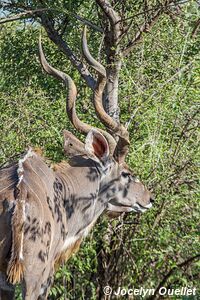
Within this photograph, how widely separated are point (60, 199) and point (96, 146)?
0.45 m

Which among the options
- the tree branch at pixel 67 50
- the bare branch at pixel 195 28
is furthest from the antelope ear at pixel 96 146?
the bare branch at pixel 195 28

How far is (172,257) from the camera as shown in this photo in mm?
4270

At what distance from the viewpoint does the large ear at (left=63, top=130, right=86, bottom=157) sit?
432 centimetres

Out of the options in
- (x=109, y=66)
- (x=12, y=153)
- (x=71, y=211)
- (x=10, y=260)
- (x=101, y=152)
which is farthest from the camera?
(x=109, y=66)

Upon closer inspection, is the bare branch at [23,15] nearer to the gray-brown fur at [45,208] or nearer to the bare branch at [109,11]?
the bare branch at [109,11]

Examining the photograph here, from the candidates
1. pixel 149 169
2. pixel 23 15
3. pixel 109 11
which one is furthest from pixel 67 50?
pixel 149 169

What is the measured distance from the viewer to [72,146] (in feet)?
14.2

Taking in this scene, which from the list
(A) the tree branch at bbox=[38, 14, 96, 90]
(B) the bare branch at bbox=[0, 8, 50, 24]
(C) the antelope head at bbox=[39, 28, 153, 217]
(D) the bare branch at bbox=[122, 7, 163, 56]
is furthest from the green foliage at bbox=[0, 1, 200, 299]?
(B) the bare branch at bbox=[0, 8, 50, 24]

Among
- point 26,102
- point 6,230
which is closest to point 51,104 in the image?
point 26,102

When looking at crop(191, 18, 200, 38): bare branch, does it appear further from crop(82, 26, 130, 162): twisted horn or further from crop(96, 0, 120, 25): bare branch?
crop(82, 26, 130, 162): twisted horn

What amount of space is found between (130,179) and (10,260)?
1243mm

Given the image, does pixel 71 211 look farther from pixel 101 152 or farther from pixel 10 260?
pixel 10 260

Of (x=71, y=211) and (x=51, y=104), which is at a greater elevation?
(x=51, y=104)

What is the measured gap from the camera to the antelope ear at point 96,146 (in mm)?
4164
